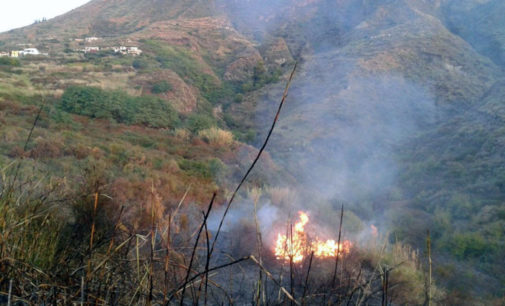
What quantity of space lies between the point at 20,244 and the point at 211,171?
12.9m

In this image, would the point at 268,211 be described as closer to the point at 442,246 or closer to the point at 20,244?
the point at 442,246

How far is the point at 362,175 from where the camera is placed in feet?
71.8

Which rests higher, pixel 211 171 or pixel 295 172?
pixel 211 171

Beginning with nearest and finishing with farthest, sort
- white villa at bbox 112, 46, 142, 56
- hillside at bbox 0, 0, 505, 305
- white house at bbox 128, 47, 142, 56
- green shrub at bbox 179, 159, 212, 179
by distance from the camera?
1. hillside at bbox 0, 0, 505, 305
2. green shrub at bbox 179, 159, 212, 179
3. white villa at bbox 112, 46, 142, 56
4. white house at bbox 128, 47, 142, 56

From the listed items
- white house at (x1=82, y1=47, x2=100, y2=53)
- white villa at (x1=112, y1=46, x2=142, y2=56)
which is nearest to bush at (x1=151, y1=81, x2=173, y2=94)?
white villa at (x1=112, y1=46, x2=142, y2=56)

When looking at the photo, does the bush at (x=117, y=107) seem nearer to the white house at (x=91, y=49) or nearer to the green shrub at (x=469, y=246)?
the green shrub at (x=469, y=246)

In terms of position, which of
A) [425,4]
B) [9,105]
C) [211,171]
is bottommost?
[211,171]

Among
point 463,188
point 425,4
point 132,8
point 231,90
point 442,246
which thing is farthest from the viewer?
point 132,8

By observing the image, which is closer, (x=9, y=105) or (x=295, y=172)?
(x=9, y=105)

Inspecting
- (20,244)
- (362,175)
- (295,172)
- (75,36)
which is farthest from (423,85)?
(75,36)

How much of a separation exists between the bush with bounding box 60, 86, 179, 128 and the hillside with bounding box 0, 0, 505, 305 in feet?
0.38

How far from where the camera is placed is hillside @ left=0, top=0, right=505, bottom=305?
1182 cm

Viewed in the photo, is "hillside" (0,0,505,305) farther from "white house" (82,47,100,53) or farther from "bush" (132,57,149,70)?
"white house" (82,47,100,53)

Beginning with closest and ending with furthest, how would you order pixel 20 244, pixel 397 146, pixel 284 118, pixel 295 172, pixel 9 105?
pixel 20 244 → pixel 9 105 → pixel 295 172 → pixel 397 146 → pixel 284 118
